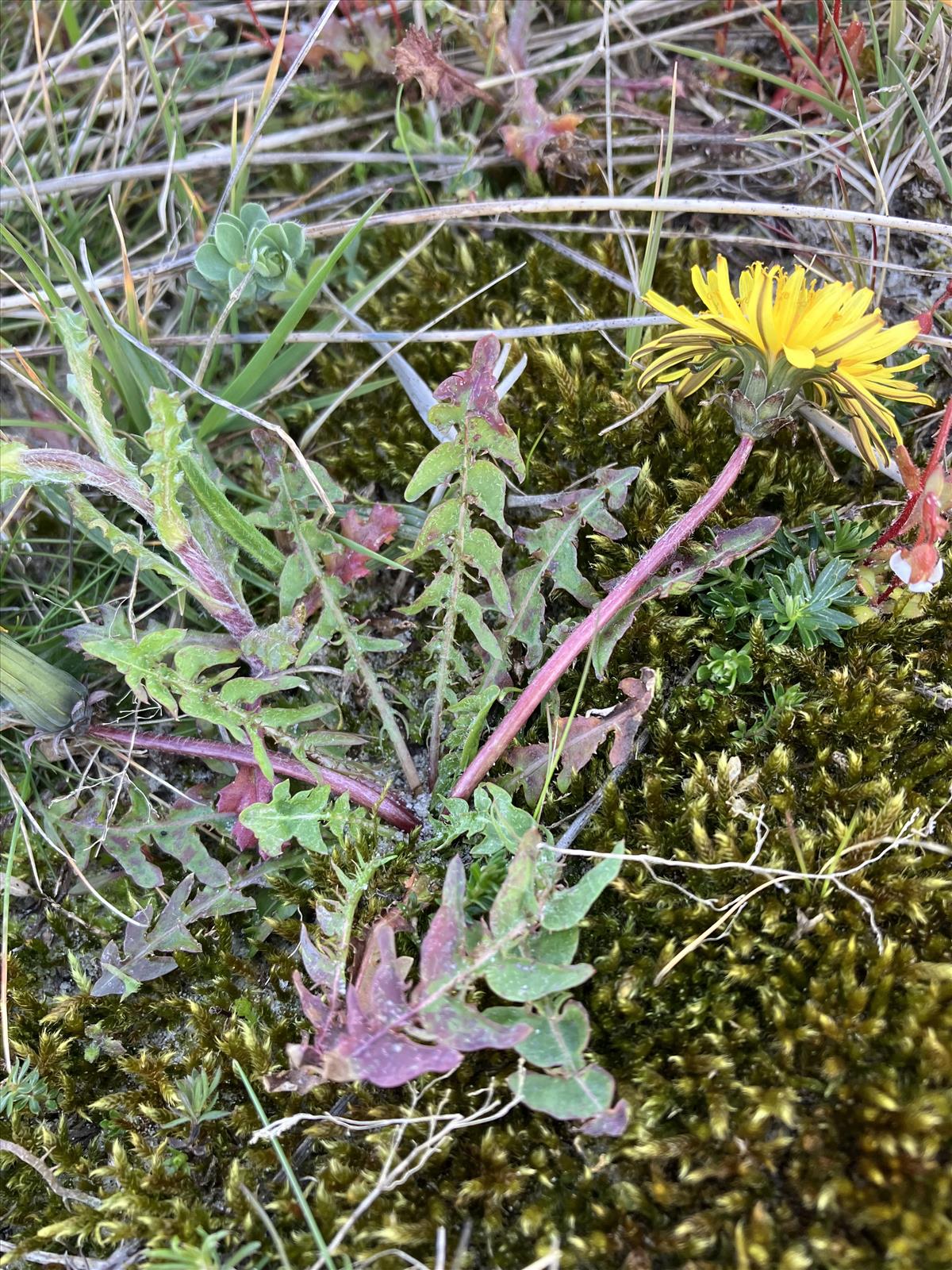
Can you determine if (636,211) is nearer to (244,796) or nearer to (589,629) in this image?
(589,629)

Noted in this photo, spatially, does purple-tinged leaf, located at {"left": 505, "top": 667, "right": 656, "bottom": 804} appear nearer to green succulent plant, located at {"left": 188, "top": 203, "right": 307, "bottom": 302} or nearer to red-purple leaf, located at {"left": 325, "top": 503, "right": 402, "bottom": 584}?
red-purple leaf, located at {"left": 325, "top": 503, "right": 402, "bottom": 584}

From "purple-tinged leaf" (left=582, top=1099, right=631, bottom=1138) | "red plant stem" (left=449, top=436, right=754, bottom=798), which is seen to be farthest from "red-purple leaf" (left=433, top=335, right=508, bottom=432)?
"purple-tinged leaf" (left=582, top=1099, right=631, bottom=1138)

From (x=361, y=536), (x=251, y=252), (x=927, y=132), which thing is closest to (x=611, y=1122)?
(x=361, y=536)

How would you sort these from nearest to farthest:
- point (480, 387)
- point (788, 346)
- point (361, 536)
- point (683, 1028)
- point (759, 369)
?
point (683, 1028), point (788, 346), point (759, 369), point (480, 387), point (361, 536)

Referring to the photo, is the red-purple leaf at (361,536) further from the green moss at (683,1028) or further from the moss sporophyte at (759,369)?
the moss sporophyte at (759,369)

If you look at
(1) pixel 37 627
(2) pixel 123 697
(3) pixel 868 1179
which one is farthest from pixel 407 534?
(3) pixel 868 1179

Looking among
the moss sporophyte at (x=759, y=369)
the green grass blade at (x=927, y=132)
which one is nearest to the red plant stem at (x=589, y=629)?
the moss sporophyte at (x=759, y=369)

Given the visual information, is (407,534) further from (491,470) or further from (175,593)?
(175,593)
